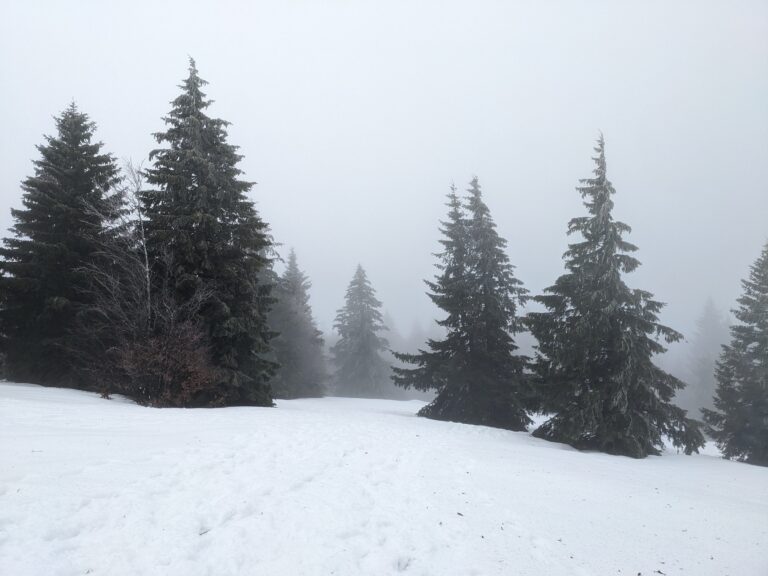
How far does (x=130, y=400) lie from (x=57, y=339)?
4.84 m

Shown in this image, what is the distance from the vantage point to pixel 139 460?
20.5 ft

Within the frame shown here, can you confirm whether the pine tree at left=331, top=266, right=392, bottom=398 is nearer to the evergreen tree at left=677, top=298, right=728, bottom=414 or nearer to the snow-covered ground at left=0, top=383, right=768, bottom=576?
the snow-covered ground at left=0, top=383, right=768, bottom=576

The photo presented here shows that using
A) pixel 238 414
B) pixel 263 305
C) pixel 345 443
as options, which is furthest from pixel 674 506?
pixel 263 305

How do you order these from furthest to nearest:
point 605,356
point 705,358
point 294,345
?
point 705,358 → point 294,345 → point 605,356

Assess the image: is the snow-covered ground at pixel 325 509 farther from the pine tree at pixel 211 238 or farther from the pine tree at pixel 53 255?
the pine tree at pixel 53 255

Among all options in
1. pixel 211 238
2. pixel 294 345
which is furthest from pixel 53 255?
pixel 294 345

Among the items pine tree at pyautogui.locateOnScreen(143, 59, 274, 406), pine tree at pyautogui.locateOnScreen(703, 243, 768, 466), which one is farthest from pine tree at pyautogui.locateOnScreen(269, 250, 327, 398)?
pine tree at pyautogui.locateOnScreen(703, 243, 768, 466)

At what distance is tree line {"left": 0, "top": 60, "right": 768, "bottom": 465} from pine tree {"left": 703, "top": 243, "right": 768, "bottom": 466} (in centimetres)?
6

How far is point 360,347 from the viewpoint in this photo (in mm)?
38781

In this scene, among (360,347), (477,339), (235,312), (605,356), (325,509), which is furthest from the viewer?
(360,347)

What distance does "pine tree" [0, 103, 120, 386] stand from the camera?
50.5 feet

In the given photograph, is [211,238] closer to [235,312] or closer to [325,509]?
[235,312]

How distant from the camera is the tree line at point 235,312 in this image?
41.6 feet

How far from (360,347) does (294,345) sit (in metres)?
11.2
